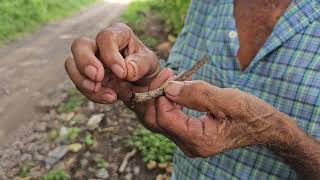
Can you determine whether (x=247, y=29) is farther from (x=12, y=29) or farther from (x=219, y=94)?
(x=12, y=29)

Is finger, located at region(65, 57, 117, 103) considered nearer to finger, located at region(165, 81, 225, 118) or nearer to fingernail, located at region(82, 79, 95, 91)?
fingernail, located at region(82, 79, 95, 91)

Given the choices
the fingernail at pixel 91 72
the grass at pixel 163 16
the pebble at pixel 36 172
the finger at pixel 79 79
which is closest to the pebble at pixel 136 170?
the pebble at pixel 36 172

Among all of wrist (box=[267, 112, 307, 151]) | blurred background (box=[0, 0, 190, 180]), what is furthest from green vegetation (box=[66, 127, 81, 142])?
wrist (box=[267, 112, 307, 151])

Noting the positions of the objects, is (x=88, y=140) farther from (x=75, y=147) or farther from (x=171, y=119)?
(x=171, y=119)

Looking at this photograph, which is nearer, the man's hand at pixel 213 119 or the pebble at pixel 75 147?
the man's hand at pixel 213 119

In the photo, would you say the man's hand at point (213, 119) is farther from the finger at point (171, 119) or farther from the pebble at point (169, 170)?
the pebble at point (169, 170)

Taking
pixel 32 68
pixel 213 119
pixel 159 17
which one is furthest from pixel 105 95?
pixel 159 17
